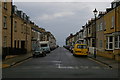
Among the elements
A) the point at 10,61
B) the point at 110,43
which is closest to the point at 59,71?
the point at 10,61

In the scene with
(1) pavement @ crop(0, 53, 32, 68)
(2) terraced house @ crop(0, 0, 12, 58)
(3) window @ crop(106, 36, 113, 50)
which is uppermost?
(2) terraced house @ crop(0, 0, 12, 58)

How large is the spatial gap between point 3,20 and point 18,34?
9259 mm

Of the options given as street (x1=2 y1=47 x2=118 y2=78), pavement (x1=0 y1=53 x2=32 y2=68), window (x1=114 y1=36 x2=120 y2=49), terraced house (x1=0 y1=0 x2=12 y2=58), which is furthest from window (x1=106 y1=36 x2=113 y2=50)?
terraced house (x1=0 y1=0 x2=12 y2=58)

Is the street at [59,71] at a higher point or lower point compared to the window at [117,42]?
lower

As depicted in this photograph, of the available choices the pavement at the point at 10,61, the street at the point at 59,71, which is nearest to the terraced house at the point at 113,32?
the street at the point at 59,71

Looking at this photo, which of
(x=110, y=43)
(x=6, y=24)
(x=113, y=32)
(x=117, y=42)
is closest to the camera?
(x=117, y=42)

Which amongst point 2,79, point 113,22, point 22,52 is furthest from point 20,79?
point 22,52

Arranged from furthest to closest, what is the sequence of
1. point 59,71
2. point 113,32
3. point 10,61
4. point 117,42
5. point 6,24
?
point 6,24 < point 113,32 < point 117,42 < point 10,61 < point 59,71

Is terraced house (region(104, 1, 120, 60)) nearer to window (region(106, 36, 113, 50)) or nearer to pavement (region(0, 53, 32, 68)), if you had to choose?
window (region(106, 36, 113, 50))

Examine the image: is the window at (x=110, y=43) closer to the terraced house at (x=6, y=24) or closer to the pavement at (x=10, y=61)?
the pavement at (x=10, y=61)

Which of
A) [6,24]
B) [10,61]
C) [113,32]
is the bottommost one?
[10,61]

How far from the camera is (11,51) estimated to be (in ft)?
92.8

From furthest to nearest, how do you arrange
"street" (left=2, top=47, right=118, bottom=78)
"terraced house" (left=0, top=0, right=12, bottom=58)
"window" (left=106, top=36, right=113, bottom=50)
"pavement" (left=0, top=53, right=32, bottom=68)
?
1. "window" (left=106, top=36, right=113, bottom=50)
2. "terraced house" (left=0, top=0, right=12, bottom=58)
3. "pavement" (left=0, top=53, right=32, bottom=68)
4. "street" (left=2, top=47, right=118, bottom=78)

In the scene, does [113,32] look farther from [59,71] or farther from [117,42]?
[59,71]
